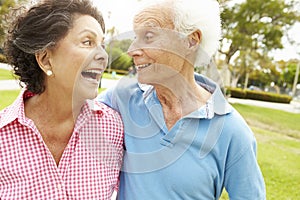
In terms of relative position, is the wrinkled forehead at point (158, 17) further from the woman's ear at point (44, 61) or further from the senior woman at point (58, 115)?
the woman's ear at point (44, 61)

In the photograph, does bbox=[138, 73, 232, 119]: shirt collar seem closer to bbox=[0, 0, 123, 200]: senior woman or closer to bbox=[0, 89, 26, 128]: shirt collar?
bbox=[0, 0, 123, 200]: senior woman

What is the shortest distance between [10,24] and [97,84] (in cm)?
48

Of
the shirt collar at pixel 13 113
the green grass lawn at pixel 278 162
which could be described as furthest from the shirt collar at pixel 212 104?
the green grass lawn at pixel 278 162

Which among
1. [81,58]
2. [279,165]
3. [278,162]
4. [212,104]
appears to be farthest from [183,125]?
[278,162]

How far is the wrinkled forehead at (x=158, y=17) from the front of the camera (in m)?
1.34

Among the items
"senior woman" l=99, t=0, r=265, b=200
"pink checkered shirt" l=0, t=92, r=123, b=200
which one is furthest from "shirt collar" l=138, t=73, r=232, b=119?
"pink checkered shirt" l=0, t=92, r=123, b=200

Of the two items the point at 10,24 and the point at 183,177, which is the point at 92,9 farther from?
the point at 183,177

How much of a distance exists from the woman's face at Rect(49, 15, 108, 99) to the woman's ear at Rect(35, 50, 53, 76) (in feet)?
0.07

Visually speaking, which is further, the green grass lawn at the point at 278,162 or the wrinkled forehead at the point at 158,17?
the green grass lawn at the point at 278,162

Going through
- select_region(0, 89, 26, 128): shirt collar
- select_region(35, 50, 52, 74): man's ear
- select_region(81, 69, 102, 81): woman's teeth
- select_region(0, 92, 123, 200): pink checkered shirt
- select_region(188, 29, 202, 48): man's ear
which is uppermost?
select_region(188, 29, 202, 48): man's ear

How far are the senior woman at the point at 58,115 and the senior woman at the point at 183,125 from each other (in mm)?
129

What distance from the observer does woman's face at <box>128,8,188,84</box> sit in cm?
133

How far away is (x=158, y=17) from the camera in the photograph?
1.34 meters

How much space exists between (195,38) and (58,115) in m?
0.68
